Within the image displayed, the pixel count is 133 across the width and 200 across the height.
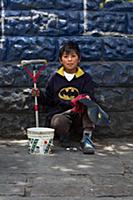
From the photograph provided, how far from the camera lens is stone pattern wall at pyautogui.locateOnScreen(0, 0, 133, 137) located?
18.9ft

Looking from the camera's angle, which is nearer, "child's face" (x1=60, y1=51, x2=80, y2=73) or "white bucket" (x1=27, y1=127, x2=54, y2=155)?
"white bucket" (x1=27, y1=127, x2=54, y2=155)

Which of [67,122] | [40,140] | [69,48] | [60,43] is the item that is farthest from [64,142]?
[60,43]

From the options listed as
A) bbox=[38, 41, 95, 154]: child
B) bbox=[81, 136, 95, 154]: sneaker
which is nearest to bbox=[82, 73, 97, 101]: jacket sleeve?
bbox=[38, 41, 95, 154]: child

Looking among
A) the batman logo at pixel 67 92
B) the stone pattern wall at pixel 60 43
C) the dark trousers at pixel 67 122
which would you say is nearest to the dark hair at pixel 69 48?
the stone pattern wall at pixel 60 43

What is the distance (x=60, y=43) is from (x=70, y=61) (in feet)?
1.24

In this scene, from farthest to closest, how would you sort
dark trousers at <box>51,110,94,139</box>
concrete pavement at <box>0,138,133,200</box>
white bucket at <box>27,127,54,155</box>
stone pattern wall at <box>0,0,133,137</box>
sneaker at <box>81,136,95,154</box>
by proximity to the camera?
1. stone pattern wall at <box>0,0,133,137</box>
2. dark trousers at <box>51,110,94,139</box>
3. sneaker at <box>81,136,95,154</box>
4. white bucket at <box>27,127,54,155</box>
5. concrete pavement at <box>0,138,133,200</box>

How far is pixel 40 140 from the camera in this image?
16.5 feet

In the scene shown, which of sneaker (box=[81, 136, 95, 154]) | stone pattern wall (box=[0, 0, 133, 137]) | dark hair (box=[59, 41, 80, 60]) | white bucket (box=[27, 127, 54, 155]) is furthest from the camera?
stone pattern wall (box=[0, 0, 133, 137])

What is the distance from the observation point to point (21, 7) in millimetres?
5793

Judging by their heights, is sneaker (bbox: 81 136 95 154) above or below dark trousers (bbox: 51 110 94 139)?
below

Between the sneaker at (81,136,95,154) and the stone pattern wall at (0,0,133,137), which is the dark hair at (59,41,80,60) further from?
the sneaker at (81,136,95,154)

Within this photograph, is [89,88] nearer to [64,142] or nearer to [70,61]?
[70,61]

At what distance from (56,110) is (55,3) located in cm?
127

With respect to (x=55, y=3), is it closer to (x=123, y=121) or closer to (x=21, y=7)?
(x=21, y=7)
